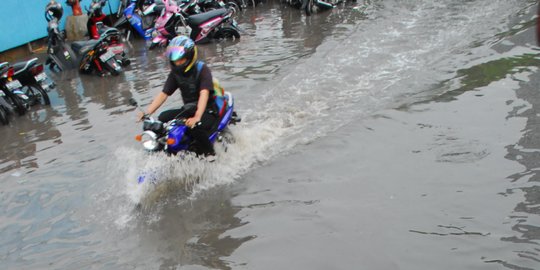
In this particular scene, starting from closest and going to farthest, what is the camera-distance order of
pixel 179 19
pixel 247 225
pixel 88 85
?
pixel 247 225, pixel 88 85, pixel 179 19

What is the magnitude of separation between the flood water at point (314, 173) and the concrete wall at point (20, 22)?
4.72m

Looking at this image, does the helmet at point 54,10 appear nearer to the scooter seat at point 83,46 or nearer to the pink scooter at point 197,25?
the scooter seat at point 83,46

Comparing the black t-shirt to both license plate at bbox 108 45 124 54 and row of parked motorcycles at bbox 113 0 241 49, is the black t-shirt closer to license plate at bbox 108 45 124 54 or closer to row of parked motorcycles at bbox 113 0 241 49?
license plate at bbox 108 45 124 54

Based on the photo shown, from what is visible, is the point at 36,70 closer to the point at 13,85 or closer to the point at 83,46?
the point at 13,85

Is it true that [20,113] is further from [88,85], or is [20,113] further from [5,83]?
[88,85]

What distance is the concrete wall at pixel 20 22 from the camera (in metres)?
14.5

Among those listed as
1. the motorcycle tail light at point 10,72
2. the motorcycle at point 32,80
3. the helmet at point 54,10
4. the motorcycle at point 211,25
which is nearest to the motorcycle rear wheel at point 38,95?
the motorcycle at point 32,80

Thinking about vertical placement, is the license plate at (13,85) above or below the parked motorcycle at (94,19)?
below

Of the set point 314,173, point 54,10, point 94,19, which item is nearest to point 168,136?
point 314,173

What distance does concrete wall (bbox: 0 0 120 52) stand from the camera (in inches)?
570

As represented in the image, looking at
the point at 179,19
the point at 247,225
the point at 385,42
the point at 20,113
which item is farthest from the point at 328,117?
the point at 179,19

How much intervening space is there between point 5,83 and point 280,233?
7.17 metres

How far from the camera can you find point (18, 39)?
48.9 feet

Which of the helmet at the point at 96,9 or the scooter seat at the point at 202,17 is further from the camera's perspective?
the helmet at the point at 96,9
